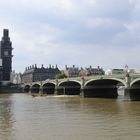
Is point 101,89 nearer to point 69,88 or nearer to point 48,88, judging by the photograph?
point 69,88

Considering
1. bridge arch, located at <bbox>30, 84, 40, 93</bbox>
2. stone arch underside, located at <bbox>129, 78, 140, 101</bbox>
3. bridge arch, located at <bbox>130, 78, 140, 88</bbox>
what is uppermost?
bridge arch, located at <bbox>30, 84, 40, 93</bbox>

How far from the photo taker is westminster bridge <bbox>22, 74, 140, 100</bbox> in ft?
218

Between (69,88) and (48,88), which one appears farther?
(48,88)

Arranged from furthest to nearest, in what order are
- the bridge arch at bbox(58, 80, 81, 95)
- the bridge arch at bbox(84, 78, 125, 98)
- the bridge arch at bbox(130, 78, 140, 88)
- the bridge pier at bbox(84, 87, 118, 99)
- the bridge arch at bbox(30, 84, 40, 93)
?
the bridge arch at bbox(30, 84, 40, 93) → the bridge arch at bbox(58, 80, 81, 95) → the bridge pier at bbox(84, 87, 118, 99) → the bridge arch at bbox(84, 78, 125, 98) → the bridge arch at bbox(130, 78, 140, 88)

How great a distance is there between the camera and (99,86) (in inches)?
3467

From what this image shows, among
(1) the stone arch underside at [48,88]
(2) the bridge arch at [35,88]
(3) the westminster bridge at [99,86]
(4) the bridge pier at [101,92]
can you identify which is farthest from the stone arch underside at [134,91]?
(2) the bridge arch at [35,88]

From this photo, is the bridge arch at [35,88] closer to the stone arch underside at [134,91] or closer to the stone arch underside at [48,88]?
the stone arch underside at [48,88]

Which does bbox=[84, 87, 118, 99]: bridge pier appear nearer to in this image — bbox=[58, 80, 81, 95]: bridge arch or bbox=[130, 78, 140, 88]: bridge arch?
bbox=[130, 78, 140, 88]: bridge arch

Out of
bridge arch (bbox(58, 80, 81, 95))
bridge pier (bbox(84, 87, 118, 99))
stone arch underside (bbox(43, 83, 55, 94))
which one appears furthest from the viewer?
stone arch underside (bbox(43, 83, 55, 94))

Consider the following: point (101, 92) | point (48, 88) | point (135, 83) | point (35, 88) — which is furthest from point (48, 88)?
point (135, 83)

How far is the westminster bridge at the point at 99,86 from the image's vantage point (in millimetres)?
66438

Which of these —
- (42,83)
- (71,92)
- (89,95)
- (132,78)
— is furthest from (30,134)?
(42,83)

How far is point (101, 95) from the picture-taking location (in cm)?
8856

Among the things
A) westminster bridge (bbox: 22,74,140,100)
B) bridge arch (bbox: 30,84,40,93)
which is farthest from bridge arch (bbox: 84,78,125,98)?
bridge arch (bbox: 30,84,40,93)
